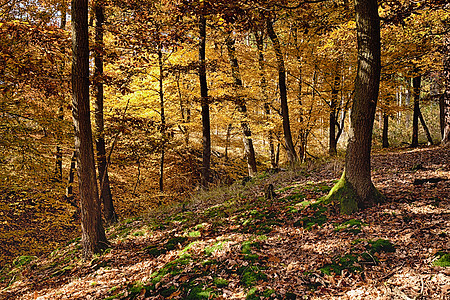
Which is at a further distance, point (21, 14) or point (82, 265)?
point (21, 14)

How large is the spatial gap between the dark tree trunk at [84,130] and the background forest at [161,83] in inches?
22.4

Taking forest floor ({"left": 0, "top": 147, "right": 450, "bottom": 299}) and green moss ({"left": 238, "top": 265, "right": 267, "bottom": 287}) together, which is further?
green moss ({"left": 238, "top": 265, "right": 267, "bottom": 287})

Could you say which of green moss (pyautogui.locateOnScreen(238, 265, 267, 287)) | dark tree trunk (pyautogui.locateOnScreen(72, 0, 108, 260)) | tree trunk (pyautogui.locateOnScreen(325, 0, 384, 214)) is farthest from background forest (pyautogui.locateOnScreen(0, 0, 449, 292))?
green moss (pyautogui.locateOnScreen(238, 265, 267, 287))

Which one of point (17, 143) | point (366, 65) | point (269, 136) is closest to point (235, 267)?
point (366, 65)

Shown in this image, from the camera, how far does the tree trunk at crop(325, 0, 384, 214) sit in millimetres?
5332

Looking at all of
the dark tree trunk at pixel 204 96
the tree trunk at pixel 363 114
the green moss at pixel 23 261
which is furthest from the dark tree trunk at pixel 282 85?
the green moss at pixel 23 261

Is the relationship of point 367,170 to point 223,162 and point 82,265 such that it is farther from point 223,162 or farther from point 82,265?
point 223,162

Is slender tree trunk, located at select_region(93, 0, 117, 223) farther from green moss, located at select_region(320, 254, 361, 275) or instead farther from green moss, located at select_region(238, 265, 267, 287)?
green moss, located at select_region(320, 254, 361, 275)

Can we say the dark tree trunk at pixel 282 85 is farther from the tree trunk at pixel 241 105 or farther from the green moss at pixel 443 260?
the green moss at pixel 443 260

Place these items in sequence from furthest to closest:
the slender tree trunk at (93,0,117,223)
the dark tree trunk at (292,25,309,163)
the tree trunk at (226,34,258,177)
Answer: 1. the tree trunk at (226,34,258,177)
2. the dark tree trunk at (292,25,309,163)
3. the slender tree trunk at (93,0,117,223)

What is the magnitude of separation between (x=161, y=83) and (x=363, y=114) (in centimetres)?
1015

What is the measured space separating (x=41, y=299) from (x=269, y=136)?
513 inches

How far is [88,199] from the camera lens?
626cm

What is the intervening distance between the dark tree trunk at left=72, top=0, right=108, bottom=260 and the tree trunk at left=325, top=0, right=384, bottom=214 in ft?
17.9
